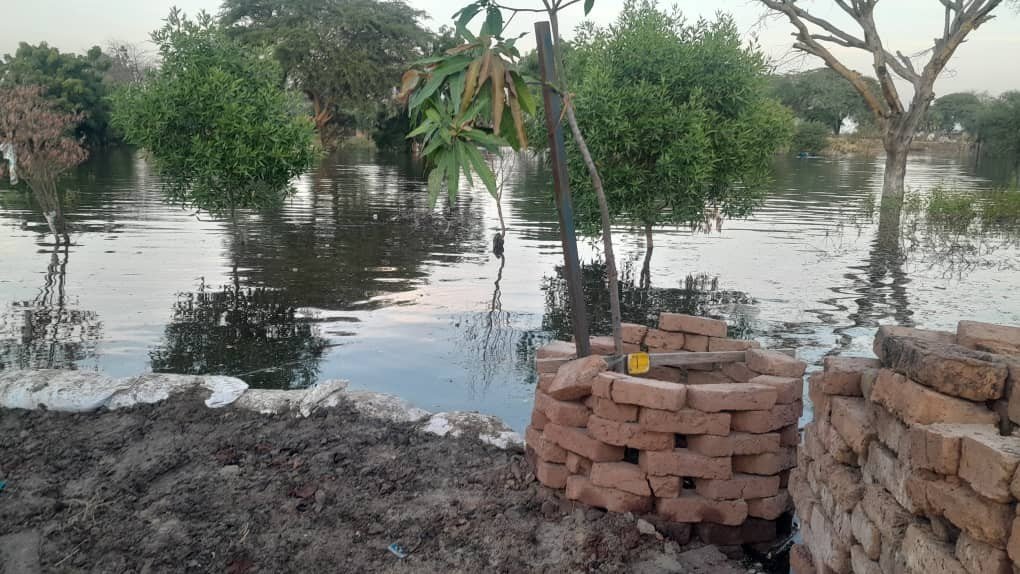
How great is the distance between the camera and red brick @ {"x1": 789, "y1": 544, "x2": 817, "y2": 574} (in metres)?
4.39

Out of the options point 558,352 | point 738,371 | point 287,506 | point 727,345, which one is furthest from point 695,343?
point 287,506

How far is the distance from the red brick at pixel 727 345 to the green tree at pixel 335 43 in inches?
1921

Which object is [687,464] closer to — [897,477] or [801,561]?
[801,561]

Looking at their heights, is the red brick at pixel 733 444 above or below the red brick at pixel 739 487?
above

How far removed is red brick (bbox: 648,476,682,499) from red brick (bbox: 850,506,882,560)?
1.29 meters

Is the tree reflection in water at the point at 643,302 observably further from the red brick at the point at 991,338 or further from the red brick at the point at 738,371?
the red brick at the point at 991,338

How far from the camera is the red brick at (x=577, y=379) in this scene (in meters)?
5.11

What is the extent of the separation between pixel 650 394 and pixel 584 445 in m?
0.64

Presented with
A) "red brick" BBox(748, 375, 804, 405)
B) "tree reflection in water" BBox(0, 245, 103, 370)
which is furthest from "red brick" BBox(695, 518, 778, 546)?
"tree reflection in water" BBox(0, 245, 103, 370)

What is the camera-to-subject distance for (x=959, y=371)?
10.3 feet

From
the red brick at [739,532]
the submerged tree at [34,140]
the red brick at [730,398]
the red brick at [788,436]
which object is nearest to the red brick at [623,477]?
the red brick at [739,532]

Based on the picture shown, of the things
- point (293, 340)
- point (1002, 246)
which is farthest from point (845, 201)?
point (293, 340)

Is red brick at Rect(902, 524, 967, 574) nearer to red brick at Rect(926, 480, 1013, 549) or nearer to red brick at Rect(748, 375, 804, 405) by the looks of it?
red brick at Rect(926, 480, 1013, 549)

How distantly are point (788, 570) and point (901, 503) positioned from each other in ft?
6.27
